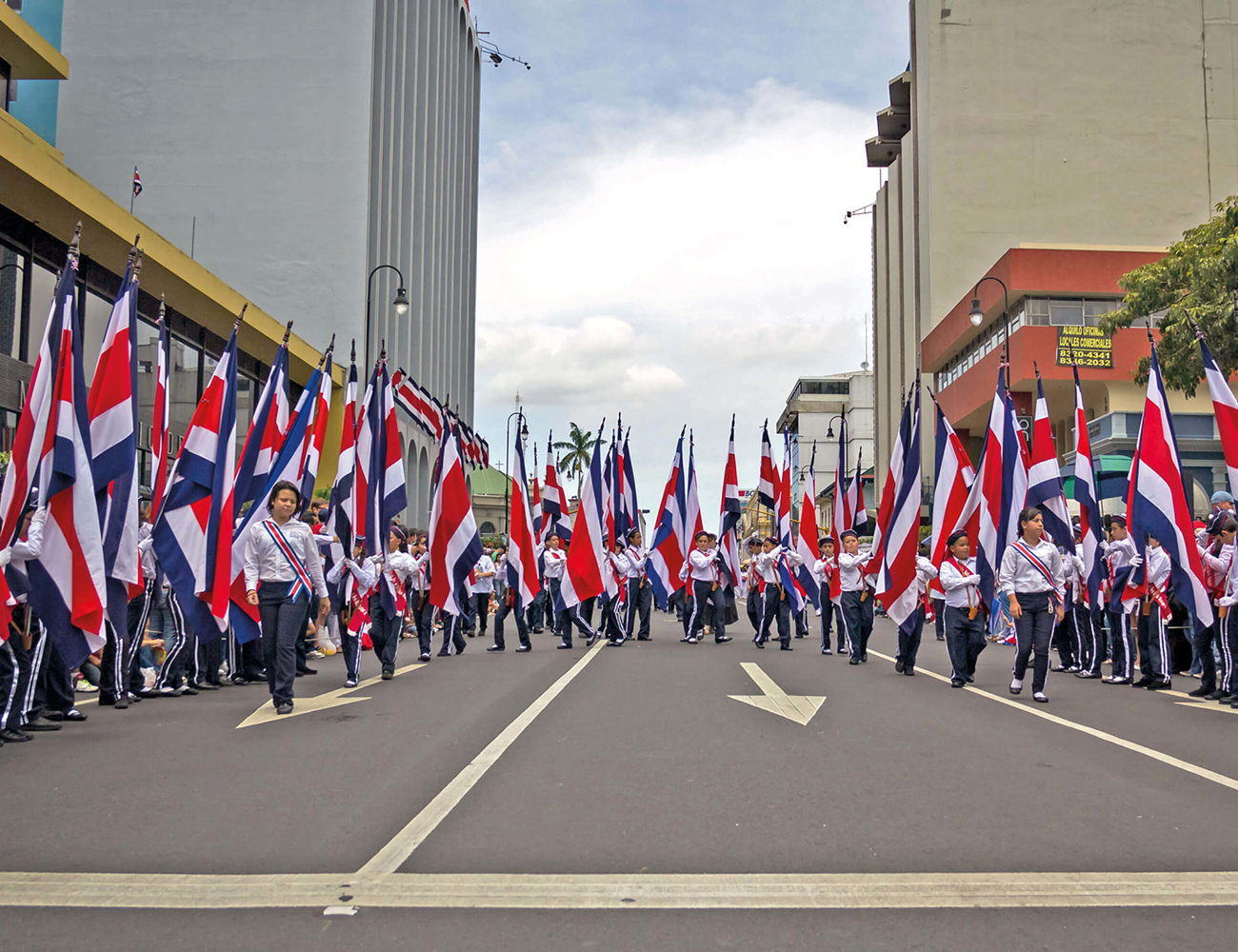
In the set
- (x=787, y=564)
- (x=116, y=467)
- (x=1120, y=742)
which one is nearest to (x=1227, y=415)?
(x=1120, y=742)

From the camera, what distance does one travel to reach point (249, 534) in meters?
9.87

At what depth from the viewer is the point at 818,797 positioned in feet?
20.5

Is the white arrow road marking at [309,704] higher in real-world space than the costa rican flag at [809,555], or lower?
lower

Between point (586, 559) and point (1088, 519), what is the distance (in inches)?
305

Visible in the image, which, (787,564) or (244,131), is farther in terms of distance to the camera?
(244,131)

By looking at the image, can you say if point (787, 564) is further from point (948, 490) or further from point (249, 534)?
point (249, 534)

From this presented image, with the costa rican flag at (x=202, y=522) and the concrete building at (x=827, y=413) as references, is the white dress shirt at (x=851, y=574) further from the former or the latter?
the concrete building at (x=827, y=413)

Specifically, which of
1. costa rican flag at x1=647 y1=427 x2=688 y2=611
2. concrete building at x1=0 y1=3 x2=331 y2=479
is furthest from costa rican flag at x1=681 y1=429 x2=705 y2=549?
concrete building at x1=0 y1=3 x2=331 y2=479

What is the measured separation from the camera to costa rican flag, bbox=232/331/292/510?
11.8 metres

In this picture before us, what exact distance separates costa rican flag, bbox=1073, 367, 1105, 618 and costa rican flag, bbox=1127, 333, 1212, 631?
3.61ft

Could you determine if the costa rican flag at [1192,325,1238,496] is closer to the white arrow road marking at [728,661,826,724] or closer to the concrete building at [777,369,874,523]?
the white arrow road marking at [728,661,826,724]

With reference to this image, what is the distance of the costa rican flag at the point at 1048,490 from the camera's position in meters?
13.2

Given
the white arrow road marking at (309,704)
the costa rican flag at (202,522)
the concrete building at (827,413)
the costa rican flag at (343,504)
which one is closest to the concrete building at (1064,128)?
the costa rican flag at (343,504)

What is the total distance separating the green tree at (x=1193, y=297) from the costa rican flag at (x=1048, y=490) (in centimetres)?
992
